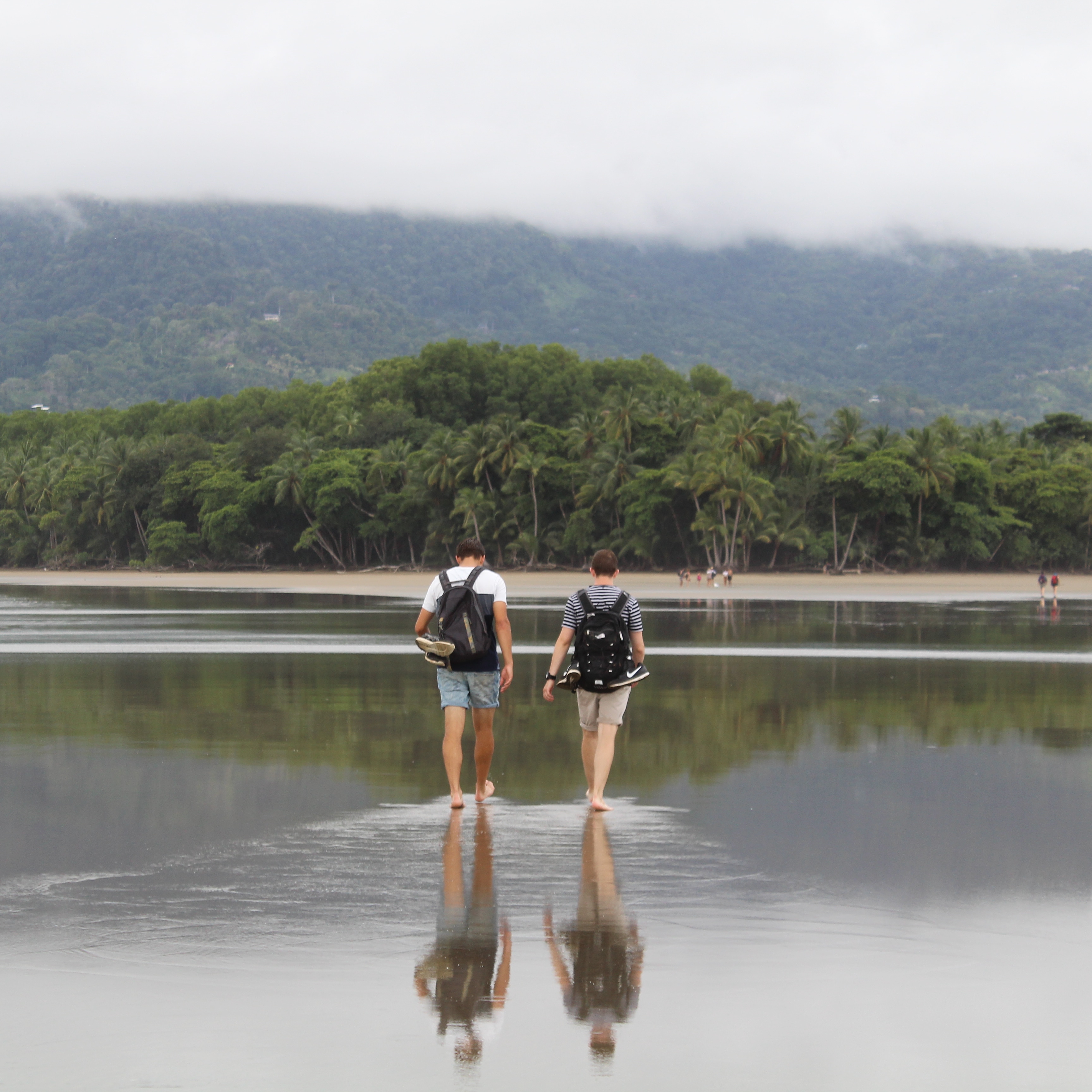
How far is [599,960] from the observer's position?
5.33 m

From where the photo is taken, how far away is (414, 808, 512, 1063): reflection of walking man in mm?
4688

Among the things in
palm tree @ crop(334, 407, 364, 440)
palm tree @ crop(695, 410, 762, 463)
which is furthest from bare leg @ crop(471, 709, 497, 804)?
palm tree @ crop(334, 407, 364, 440)

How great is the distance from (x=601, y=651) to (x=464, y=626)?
86 centimetres

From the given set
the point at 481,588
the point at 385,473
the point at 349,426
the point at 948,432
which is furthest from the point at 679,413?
the point at 481,588

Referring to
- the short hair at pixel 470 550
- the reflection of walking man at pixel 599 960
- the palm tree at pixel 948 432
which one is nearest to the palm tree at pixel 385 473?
the palm tree at pixel 948 432

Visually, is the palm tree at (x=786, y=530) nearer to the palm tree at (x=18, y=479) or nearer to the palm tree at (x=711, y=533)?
the palm tree at (x=711, y=533)

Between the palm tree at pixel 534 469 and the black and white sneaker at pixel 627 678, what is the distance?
74.1 m

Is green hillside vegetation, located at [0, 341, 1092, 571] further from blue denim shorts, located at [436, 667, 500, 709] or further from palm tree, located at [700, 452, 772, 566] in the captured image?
blue denim shorts, located at [436, 667, 500, 709]

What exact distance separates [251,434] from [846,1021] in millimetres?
100090

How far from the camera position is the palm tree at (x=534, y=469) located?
8306 centimetres

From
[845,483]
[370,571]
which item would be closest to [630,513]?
[845,483]

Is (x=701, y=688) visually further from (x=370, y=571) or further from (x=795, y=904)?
(x=370, y=571)

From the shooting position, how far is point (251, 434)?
333ft

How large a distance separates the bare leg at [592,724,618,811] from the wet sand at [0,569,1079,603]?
37.3 m
